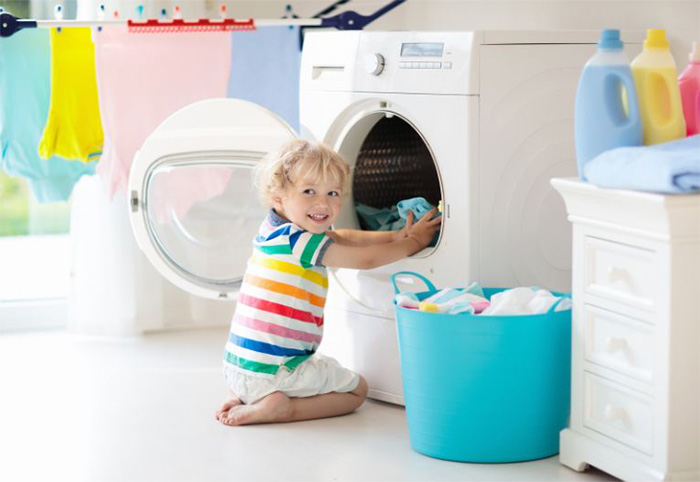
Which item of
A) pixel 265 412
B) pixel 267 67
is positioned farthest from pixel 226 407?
pixel 267 67

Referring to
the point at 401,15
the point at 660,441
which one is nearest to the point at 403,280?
the point at 660,441

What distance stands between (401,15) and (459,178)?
1.31 meters

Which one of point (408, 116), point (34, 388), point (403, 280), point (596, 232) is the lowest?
point (34, 388)

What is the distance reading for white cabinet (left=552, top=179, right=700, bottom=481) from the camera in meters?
1.89

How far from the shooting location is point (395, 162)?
2.89 metres

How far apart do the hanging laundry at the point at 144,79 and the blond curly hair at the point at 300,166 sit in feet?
2.23

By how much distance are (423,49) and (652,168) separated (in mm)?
796

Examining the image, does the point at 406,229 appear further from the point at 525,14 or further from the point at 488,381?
the point at 525,14

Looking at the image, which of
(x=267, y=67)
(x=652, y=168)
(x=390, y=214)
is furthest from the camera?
(x=267, y=67)

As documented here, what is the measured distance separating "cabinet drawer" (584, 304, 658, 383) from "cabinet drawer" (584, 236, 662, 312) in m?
0.04

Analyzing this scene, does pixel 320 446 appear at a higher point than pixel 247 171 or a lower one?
lower

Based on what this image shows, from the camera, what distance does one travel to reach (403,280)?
8.55 ft

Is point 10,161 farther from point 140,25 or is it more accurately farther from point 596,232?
point 596,232

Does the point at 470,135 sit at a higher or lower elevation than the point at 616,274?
higher
